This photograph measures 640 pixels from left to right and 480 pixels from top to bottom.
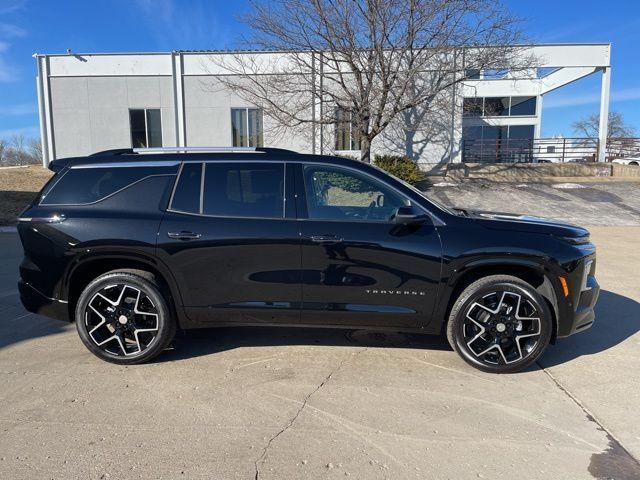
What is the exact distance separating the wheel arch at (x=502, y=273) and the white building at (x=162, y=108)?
17.6 meters

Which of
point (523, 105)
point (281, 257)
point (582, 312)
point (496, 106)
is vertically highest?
point (523, 105)

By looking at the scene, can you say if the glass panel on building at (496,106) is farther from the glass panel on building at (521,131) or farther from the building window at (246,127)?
the building window at (246,127)

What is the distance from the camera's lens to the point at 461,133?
2136 centimetres

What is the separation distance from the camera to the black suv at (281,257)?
3.81 m

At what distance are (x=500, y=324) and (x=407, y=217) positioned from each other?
1211 millimetres

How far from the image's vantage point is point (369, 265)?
12.5ft

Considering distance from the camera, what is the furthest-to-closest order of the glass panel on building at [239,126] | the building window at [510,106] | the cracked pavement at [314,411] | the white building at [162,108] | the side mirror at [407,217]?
the building window at [510,106], the glass panel on building at [239,126], the white building at [162,108], the side mirror at [407,217], the cracked pavement at [314,411]

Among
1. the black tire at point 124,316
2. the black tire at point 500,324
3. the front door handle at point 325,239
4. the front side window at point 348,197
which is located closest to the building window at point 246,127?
the front side window at point 348,197

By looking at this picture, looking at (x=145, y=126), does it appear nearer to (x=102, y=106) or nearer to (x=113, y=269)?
(x=102, y=106)

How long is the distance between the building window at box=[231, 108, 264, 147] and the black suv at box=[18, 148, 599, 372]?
1816 cm

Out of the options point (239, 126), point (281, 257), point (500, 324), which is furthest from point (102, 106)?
point (500, 324)

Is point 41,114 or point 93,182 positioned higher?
point 41,114

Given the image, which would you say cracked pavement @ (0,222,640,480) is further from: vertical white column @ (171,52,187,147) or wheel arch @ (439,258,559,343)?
vertical white column @ (171,52,187,147)

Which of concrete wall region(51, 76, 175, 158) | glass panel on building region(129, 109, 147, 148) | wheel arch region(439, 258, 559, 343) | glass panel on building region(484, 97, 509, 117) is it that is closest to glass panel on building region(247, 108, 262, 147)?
concrete wall region(51, 76, 175, 158)
